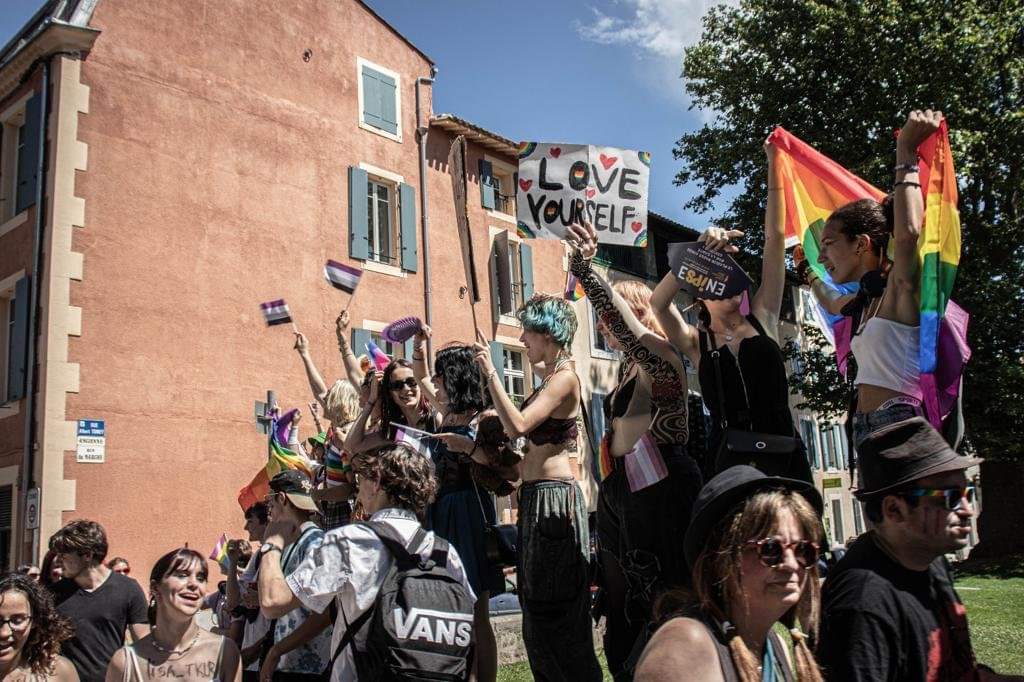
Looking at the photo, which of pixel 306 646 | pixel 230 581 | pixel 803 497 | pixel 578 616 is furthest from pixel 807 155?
pixel 230 581

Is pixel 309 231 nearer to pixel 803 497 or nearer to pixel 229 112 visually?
pixel 229 112

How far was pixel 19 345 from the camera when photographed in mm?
14500

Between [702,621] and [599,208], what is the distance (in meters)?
3.68

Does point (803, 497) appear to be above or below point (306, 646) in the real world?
above

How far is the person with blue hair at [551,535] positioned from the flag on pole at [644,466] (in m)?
0.28

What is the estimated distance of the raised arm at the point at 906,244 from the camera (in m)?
3.30

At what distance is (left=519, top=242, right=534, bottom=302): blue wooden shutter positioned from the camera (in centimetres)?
2195

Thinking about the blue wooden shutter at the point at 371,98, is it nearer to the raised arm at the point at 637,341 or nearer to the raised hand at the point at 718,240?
the raised arm at the point at 637,341

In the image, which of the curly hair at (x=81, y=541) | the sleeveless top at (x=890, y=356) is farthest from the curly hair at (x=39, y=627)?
the sleeveless top at (x=890, y=356)

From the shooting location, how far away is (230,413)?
1576 centimetres

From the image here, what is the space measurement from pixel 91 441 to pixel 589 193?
11.1 meters

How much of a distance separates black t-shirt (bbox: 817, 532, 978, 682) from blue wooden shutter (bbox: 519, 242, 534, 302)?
64.3ft

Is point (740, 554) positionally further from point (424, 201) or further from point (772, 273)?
point (424, 201)

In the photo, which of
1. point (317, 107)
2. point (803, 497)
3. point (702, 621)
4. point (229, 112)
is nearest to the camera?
point (702, 621)
